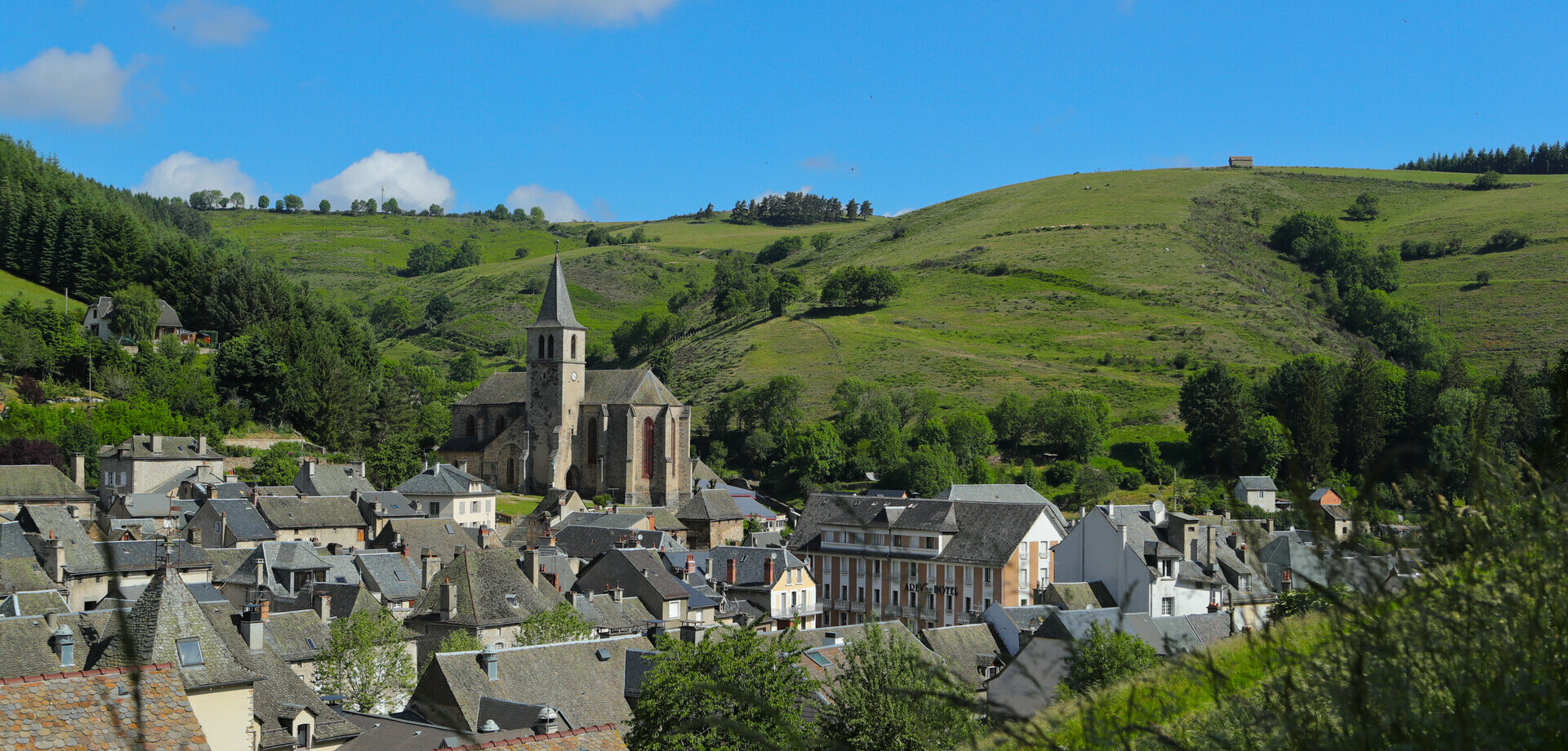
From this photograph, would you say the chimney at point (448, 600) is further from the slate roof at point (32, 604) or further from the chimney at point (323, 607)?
the slate roof at point (32, 604)

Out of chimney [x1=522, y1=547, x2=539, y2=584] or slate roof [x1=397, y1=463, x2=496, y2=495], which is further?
slate roof [x1=397, y1=463, x2=496, y2=495]

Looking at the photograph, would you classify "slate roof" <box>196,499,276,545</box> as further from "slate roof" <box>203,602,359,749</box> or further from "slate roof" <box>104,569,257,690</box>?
"slate roof" <box>104,569,257,690</box>

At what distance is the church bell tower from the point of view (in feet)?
273

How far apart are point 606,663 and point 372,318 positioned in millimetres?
151374

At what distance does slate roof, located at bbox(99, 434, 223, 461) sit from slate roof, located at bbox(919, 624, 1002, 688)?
4682cm

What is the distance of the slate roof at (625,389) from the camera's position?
83.7 metres

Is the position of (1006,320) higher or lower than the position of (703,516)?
higher

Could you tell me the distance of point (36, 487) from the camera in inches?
2048

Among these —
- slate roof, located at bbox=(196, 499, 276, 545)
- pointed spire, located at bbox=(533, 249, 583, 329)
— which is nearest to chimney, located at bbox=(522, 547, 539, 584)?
slate roof, located at bbox=(196, 499, 276, 545)

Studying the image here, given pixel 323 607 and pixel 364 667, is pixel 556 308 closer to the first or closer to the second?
pixel 323 607

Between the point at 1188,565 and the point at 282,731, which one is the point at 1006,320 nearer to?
the point at 1188,565

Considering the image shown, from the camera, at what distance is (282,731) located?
2209 centimetres

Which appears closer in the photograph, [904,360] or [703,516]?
[703,516]

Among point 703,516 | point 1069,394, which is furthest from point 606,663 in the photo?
point 1069,394
